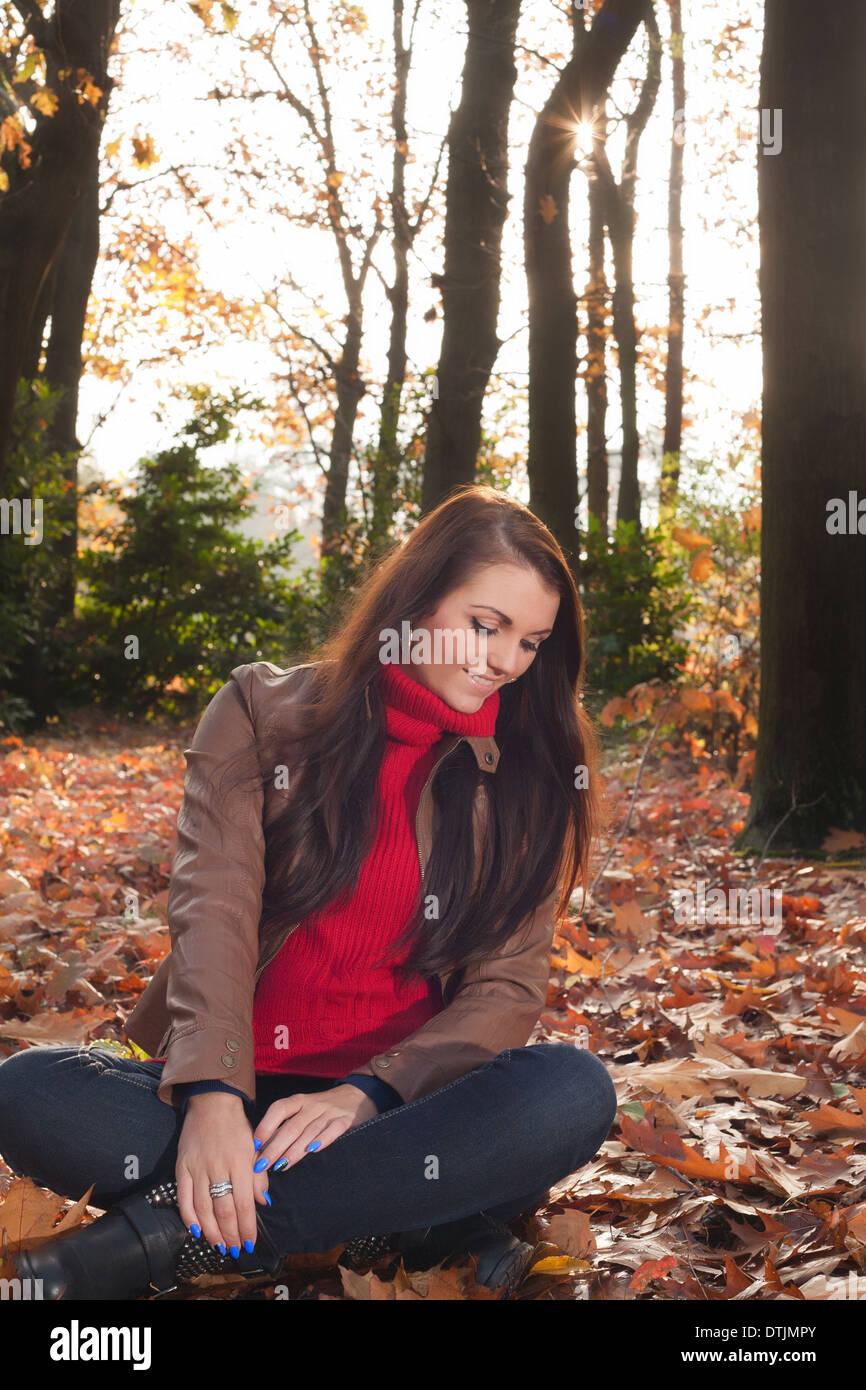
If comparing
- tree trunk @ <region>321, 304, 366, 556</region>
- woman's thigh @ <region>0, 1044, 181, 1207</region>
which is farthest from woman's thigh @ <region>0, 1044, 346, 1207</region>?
tree trunk @ <region>321, 304, 366, 556</region>

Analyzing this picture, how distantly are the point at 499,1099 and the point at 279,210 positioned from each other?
70.2 ft

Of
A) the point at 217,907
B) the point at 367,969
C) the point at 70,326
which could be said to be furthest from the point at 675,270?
the point at 217,907

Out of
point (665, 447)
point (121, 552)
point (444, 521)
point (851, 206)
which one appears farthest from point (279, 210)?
point (444, 521)

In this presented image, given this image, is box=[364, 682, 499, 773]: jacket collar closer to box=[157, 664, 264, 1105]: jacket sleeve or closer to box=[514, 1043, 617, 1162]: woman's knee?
box=[157, 664, 264, 1105]: jacket sleeve

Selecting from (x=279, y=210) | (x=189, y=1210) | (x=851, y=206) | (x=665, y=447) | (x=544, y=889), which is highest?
(x=279, y=210)

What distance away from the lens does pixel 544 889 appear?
2576 millimetres

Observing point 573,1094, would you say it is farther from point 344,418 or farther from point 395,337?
point 344,418

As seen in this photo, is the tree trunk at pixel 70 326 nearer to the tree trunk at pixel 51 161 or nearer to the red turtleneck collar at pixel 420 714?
the tree trunk at pixel 51 161

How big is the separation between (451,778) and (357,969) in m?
0.42

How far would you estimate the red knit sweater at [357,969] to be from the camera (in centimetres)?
245

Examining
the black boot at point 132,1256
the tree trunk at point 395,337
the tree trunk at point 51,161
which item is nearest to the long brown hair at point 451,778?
the black boot at point 132,1256

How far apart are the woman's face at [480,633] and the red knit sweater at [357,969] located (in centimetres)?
4
